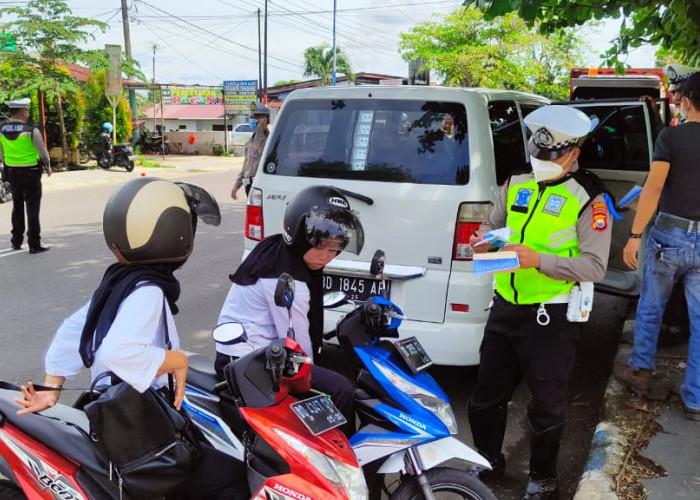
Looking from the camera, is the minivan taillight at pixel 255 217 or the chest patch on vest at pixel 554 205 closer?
the chest patch on vest at pixel 554 205

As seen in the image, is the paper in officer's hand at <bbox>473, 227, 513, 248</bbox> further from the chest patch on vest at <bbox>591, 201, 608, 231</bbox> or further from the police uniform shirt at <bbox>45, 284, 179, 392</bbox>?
the police uniform shirt at <bbox>45, 284, 179, 392</bbox>

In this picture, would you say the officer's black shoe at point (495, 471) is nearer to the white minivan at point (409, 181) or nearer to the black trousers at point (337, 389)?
the white minivan at point (409, 181)

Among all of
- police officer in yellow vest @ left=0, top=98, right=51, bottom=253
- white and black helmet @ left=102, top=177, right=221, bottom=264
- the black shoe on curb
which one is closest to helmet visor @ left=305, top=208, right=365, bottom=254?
white and black helmet @ left=102, top=177, right=221, bottom=264

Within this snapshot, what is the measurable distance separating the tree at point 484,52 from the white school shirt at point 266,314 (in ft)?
72.6

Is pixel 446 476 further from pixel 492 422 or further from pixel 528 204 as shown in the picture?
pixel 528 204

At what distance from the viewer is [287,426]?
206cm

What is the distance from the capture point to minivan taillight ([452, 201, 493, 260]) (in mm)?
3793

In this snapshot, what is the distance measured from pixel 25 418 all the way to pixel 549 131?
2.30 m

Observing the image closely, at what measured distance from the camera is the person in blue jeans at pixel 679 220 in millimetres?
3492

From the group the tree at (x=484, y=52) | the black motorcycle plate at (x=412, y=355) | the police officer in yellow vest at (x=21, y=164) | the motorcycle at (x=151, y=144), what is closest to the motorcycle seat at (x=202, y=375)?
the black motorcycle plate at (x=412, y=355)

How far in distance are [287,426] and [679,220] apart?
2646mm

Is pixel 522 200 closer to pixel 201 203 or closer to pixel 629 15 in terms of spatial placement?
pixel 201 203

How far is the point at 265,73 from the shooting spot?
38.3 metres

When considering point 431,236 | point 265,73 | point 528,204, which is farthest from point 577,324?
point 265,73
